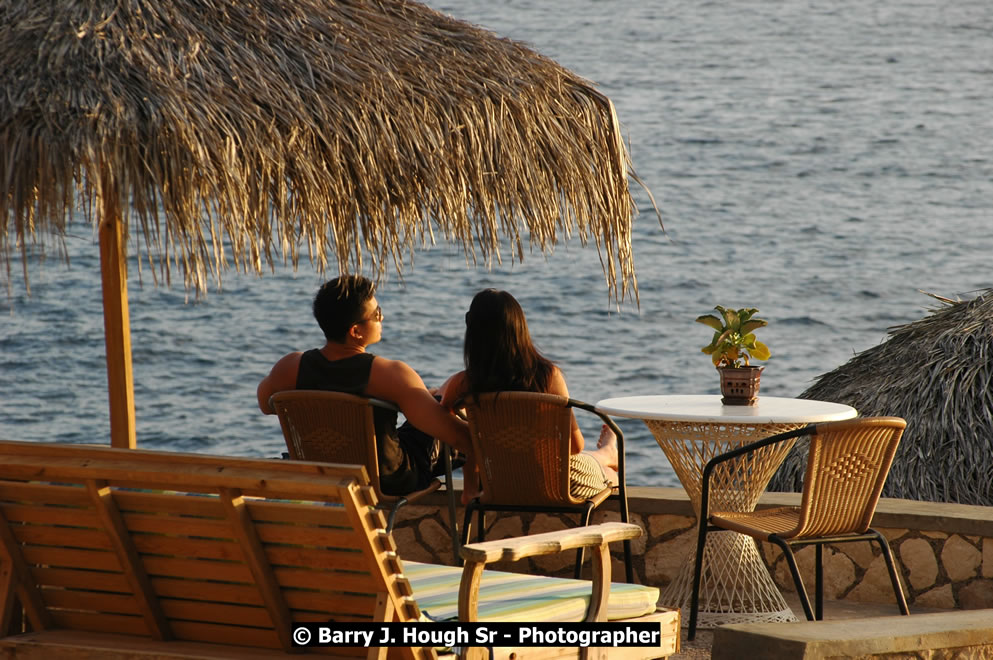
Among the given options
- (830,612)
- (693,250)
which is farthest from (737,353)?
(693,250)

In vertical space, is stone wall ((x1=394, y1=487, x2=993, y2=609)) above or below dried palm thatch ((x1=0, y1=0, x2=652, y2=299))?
below

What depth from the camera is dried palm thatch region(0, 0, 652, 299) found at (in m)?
3.35

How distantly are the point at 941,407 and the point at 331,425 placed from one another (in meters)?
3.96

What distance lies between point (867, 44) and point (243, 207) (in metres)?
32.1

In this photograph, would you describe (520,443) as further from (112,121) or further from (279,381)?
(112,121)

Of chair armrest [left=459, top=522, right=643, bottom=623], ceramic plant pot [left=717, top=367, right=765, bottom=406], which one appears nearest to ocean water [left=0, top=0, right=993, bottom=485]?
ceramic plant pot [left=717, top=367, right=765, bottom=406]

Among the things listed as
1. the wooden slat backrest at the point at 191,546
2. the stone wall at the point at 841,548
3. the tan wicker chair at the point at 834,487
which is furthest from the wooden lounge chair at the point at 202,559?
the stone wall at the point at 841,548

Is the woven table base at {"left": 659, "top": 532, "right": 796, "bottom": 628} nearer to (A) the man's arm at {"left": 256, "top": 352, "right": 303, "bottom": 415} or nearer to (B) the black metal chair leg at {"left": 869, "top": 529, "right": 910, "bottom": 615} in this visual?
(B) the black metal chair leg at {"left": 869, "top": 529, "right": 910, "bottom": 615}

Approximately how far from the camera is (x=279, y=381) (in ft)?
14.1

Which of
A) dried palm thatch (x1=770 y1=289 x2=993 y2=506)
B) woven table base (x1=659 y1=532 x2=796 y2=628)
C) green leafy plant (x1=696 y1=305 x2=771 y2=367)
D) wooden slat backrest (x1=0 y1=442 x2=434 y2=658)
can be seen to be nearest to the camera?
wooden slat backrest (x1=0 y1=442 x2=434 y2=658)

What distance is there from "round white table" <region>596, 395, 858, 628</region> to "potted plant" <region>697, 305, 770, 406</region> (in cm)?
6

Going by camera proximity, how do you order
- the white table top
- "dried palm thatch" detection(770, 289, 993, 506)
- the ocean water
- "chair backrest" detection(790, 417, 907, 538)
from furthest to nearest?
the ocean water < "dried palm thatch" detection(770, 289, 993, 506) < the white table top < "chair backrest" detection(790, 417, 907, 538)

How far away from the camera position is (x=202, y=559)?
9.25 ft

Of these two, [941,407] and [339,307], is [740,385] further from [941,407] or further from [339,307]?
[941,407]
